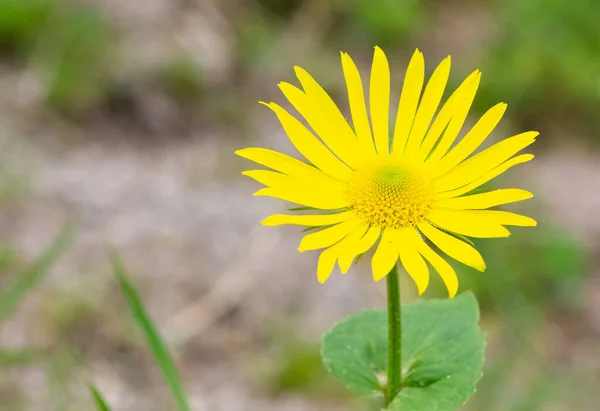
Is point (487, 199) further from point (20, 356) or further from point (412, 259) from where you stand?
point (20, 356)

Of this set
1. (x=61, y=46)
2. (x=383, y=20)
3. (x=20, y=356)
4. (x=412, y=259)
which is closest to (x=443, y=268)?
(x=412, y=259)

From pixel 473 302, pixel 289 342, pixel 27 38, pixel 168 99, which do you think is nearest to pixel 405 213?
pixel 473 302

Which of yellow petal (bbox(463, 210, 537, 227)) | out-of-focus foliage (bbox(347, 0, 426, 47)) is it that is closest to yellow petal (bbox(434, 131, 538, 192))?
yellow petal (bbox(463, 210, 537, 227))

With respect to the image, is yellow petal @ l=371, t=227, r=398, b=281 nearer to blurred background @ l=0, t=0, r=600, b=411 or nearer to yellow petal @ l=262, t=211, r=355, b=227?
yellow petal @ l=262, t=211, r=355, b=227

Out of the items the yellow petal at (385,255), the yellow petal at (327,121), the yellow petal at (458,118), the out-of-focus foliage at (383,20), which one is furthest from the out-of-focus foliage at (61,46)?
the yellow petal at (385,255)

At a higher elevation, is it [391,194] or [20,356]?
[391,194]

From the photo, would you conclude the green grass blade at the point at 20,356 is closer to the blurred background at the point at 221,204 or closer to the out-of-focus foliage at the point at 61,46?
the blurred background at the point at 221,204
